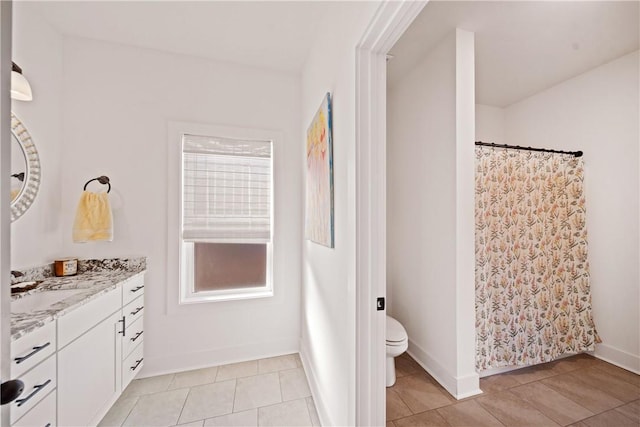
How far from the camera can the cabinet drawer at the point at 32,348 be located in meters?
0.93

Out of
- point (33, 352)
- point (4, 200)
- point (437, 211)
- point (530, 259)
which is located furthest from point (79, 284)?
point (530, 259)

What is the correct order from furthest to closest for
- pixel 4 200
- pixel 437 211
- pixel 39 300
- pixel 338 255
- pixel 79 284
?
pixel 437 211 → pixel 79 284 → pixel 338 255 → pixel 39 300 → pixel 4 200

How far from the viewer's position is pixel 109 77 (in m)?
1.99

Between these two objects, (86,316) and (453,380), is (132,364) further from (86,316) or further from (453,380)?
(453,380)

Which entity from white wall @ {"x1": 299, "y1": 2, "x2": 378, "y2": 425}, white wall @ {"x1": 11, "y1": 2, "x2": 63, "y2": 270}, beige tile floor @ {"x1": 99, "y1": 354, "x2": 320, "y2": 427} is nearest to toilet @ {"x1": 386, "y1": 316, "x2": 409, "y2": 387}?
white wall @ {"x1": 299, "y1": 2, "x2": 378, "y2": 425}

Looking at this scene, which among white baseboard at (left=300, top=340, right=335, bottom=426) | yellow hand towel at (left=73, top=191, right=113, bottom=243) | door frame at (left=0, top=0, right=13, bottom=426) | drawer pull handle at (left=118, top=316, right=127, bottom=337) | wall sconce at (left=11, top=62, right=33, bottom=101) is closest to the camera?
door frame at (left=0, top=0, right=13, bottom=426)

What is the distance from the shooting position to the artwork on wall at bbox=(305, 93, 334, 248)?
1.43 metres

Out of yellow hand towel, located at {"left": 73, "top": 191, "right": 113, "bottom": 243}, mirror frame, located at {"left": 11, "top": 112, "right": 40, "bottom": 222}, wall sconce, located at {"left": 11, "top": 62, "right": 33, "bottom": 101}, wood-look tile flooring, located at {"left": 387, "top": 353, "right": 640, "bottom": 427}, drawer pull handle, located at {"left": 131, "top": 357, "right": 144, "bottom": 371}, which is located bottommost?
wood-look tile flooring, located at {"left": 387, "top": 353, "right": 640, "bottom": 427}

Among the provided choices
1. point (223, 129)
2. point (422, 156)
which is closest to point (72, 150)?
point (223, 129)

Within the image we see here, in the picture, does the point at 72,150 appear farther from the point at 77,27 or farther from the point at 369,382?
the point at 369,382

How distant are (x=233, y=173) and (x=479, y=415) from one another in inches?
97.4

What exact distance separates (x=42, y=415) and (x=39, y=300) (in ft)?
1.67

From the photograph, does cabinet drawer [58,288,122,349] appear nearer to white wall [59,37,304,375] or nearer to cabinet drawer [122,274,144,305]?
cabinet drawer [122,274,144,305]

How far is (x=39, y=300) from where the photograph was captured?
125cm
